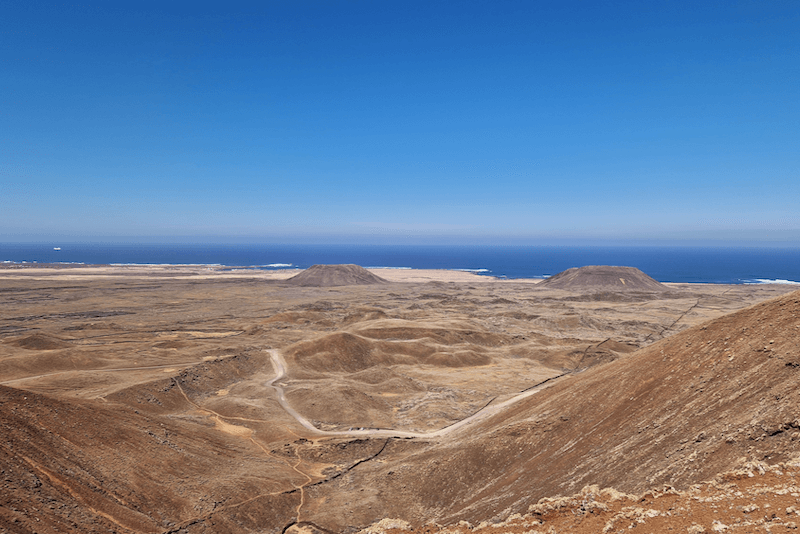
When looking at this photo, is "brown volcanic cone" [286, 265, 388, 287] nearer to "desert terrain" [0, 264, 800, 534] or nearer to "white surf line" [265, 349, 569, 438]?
"desert terrain" [0, 264, 800, 534]

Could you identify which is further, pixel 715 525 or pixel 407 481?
pixel 407 481

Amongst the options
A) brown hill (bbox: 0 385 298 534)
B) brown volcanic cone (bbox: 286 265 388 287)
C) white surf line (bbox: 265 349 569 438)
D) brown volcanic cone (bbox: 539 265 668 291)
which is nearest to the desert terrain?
brown hill (bbox: 0 385 298 534)

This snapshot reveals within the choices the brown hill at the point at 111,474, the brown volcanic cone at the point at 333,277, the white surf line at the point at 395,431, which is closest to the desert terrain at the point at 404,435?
the brown hill at the point at 111,474

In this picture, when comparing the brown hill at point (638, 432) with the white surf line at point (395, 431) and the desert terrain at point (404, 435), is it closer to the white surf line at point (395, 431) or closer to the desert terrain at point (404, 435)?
the desert terrain at point (404, 435)

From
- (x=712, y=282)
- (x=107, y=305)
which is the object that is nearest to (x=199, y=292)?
(x=107, y=305)

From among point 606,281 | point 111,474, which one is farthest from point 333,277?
point 111,474

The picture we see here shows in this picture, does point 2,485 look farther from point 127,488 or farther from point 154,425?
point 154,425
